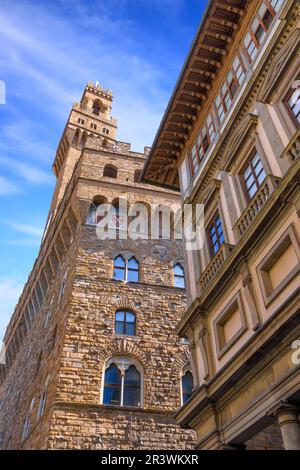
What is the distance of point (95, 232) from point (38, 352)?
683 cm

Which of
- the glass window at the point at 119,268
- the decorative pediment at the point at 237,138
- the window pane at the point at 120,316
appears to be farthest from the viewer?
the glass window at the point at 119,268

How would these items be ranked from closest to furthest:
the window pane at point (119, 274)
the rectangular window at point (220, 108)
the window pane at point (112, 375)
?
the rectangular window at point (220, 108) → the window pane at point (112, 375) → the window pane at point (119, 274)

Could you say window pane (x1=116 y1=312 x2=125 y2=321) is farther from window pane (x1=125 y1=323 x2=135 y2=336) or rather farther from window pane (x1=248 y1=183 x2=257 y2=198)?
window pane (x1=248 y1=183 x2=257 y2=198)

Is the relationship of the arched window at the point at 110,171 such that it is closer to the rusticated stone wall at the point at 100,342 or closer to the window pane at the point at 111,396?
the rusticated stone wall at the point at 100,342

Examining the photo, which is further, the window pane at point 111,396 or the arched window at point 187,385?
the arched window at point 187,385

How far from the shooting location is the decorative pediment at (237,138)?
34.8ft

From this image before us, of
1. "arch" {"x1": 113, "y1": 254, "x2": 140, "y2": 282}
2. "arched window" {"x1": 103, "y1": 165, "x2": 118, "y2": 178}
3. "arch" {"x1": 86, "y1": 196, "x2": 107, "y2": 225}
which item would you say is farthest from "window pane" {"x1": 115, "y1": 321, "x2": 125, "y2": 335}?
"arched window" {"x1": 103, "y1": 165, "x2": 118, "y2": 178}

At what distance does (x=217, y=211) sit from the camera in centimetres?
1201

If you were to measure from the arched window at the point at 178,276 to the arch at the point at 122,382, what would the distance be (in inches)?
185

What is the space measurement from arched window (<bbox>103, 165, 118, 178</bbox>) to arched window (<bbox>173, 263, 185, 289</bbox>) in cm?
689

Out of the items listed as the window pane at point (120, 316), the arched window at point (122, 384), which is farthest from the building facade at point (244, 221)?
the window pane at point (120, 316)

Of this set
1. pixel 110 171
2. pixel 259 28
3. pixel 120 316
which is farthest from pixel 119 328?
pixel 259 28
